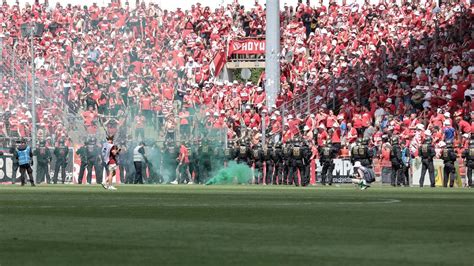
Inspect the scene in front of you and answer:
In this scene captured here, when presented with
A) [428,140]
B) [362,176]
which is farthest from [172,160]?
[362,176]

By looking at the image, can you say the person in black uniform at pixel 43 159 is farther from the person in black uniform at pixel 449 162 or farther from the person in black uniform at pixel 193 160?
the person in black uniform at pixel 449 162

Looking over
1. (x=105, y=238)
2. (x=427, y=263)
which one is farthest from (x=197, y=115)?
(x=427, y=263)

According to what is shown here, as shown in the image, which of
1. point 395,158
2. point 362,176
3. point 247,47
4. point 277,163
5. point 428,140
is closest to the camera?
point 362,176

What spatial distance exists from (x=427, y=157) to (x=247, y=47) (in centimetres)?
1908

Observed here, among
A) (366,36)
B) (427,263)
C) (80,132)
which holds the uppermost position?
(366,36)

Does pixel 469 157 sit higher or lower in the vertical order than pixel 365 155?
lower

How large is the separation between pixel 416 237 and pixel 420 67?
32551 mm

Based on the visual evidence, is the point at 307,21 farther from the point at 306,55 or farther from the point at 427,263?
the point at 427,263

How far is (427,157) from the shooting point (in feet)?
139

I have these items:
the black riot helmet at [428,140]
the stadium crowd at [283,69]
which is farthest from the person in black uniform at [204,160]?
the black riot helmet at [428,140]

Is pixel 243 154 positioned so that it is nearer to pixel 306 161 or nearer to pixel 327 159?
pixel 306 161

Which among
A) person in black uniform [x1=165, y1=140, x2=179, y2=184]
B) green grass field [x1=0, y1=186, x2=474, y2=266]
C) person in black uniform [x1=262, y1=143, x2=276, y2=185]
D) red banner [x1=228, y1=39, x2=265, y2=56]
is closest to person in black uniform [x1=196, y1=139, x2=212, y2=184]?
person in black uniform [x1=165, y1=140, x2=179, y2=184]

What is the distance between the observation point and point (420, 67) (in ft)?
156

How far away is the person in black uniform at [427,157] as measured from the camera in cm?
4225
